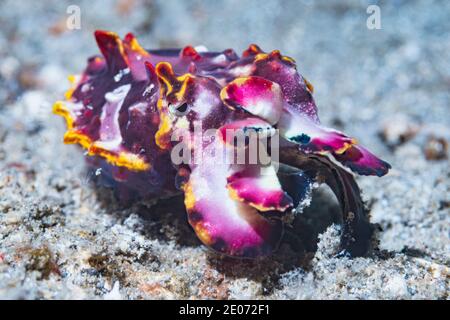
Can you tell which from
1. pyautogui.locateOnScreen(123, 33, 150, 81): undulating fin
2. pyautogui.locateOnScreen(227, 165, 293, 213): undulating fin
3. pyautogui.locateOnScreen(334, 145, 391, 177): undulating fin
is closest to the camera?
pyautogui.locateOnScreen(227, 165, 293, 213): undulating fin

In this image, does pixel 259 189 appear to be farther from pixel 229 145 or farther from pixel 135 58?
pixel 135 58

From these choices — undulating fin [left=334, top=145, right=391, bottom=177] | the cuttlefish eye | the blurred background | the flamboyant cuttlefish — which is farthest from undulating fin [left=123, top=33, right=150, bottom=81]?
undulating fin [left=334, top=145, right=391, bottom=177]

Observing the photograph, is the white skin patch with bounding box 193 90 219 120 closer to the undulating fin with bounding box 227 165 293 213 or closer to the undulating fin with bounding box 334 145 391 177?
the undulating fin with bounding box 227 165 293 213

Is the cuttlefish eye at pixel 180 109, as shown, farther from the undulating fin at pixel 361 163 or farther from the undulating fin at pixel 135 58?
the undulating fin at pixel 361 163

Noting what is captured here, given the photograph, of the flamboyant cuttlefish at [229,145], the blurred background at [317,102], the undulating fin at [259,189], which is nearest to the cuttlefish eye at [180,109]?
the flamboyant cuttlefish at [229,145]

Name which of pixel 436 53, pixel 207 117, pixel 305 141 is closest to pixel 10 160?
pixel 207 117

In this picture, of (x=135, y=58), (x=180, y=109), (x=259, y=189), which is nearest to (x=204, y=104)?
(x=180, y=109)
